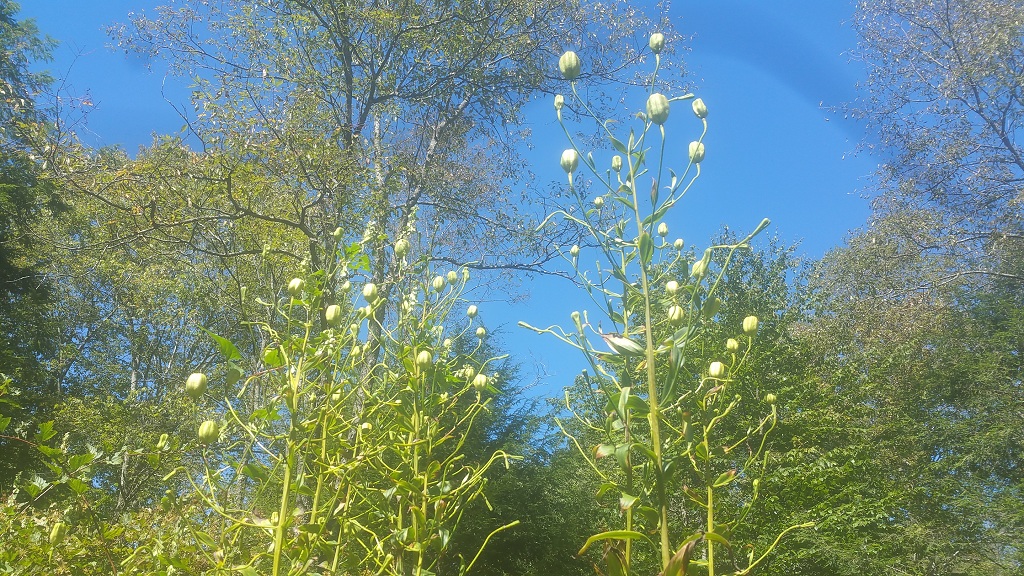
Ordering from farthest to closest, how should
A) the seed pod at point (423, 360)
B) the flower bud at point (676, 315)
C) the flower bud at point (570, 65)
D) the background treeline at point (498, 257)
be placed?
the background treeline at point (498, 257)
the seed pod at point (423, 360)
the flower bud at point (570, 65)
the flower bud at point (676, 315)

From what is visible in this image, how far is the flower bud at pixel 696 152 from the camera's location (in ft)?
2.91

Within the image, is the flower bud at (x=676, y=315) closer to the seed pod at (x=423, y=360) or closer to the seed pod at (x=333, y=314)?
the seed pod at (x=423, y=360)

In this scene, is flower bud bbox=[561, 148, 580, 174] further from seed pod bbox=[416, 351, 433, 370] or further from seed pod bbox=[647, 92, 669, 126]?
seed pod bbox=[416, 351, 433, 370]

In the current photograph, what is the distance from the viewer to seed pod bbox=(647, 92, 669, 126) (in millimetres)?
815

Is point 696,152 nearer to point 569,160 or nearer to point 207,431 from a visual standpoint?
point 569,160

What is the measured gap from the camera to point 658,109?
2.69 ft

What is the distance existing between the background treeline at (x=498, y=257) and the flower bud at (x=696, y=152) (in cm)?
99

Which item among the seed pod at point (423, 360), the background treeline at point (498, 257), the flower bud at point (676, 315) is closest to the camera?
the flower bud at point (676, 315)

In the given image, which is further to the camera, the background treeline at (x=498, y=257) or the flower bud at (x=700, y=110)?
the background treeline at (x=498, y=257)

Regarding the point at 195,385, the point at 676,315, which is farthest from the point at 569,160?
the point at 195,385

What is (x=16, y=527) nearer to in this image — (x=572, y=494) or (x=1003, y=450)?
(x=572, y=494)

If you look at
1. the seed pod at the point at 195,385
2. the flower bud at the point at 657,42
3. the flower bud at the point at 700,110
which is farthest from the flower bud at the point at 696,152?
the seed pod at the point at 195,385

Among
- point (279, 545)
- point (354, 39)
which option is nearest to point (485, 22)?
point (354, 39)

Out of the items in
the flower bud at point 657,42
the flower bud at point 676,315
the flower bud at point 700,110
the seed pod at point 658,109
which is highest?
the flower bud at point 657,42
